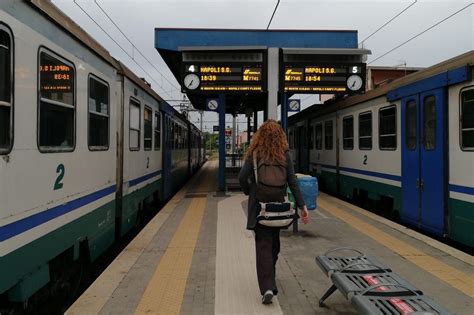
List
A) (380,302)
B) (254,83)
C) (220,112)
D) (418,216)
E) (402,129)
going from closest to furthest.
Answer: (380,302)
(418,216)
(402,129)
(254,83)
(220,112)

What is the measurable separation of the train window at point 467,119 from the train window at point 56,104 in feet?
17.9

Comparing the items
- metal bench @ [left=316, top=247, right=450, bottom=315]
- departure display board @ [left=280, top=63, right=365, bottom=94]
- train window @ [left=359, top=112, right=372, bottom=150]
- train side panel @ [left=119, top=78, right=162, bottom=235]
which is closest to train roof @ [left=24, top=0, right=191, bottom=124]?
train side panel @ [left=119, top=78, right=162, bottom=235]

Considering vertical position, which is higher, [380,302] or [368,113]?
[368,113]

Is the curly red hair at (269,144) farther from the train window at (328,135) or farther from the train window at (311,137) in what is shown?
the train window at (311,137)

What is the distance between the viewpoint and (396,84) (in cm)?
938

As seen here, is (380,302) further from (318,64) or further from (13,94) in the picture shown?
(318,64)

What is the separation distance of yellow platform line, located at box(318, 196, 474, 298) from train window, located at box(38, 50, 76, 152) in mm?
4416

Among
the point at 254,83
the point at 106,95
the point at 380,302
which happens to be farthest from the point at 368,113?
the point at 380,302

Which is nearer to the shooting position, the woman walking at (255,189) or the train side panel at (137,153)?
the woman walking at (255,189)

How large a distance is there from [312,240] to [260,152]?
10.6ft

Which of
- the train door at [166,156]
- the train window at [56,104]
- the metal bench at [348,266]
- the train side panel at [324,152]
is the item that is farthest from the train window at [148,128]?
the train side panel at [324,152]

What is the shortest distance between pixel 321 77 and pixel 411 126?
12.3 feet

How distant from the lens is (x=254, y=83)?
11.9 metres

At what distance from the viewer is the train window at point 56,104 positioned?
4012 millimetres
